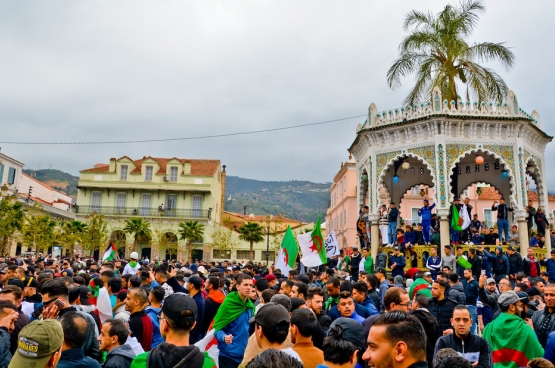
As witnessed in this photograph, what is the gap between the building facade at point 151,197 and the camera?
5328 centimetres

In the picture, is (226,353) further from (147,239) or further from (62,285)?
(147,239)

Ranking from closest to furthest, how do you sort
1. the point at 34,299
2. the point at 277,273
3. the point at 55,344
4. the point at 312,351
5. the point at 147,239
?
1. the point at 55,344
2. the point at 312,351
3. the point at 34,299
4. the point at 277,273
5. the point at 147,239

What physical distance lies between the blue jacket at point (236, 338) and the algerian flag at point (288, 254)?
635 cm

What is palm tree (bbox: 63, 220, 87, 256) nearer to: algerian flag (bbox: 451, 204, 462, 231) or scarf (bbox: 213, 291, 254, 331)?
algerian flag (bbox: 451, 204, 462, 231)

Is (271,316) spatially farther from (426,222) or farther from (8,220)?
(8,220)

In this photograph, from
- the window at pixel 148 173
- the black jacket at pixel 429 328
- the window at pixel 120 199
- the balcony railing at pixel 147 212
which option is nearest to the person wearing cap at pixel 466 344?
the black jacket at pixel 429 328

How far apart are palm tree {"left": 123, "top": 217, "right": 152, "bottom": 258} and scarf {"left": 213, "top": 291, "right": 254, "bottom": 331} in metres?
46.4

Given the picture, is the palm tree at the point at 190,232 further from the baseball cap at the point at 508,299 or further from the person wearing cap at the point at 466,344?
the person wearing cap at the point at 466,344

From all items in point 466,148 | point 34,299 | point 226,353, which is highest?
point 466,148

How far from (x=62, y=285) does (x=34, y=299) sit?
7.15 ft

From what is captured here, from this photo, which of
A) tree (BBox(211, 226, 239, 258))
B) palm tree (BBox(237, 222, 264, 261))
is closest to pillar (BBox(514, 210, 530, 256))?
palm tree (BBox(237, 222, 264, 261))

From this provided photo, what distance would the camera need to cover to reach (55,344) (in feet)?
10.1

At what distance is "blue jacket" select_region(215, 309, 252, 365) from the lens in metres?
5.89

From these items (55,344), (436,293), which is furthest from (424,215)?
(55,344)
